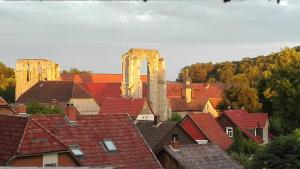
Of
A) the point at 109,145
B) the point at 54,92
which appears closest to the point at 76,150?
the point at 109,145

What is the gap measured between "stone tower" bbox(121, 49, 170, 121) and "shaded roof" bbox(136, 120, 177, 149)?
1649 inches

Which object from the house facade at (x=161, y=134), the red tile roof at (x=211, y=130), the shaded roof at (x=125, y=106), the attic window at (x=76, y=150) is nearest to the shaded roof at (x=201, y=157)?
the house facade at (x=161, y=134)

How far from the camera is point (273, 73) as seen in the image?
51812 mm

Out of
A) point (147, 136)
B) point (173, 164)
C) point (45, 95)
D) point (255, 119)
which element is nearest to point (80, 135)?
point (173, 164)

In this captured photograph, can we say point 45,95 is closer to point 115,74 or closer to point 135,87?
point 135,87

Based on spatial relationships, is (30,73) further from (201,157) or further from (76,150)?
(76,150)

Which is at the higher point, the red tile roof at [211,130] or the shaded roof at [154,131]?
the shaded roof at [154,131]

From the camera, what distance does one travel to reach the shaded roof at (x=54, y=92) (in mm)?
81312

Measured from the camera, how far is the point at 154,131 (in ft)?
111

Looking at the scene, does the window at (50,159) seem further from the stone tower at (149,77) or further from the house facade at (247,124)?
the stone tower at (149,77)

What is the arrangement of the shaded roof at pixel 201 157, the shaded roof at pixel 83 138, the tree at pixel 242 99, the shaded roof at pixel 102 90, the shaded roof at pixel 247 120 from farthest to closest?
the shaded roof at pixel 102 90 → the tree at pixel 242 99 → the shaded roof at pixel 247 120 → the shaded roof at pixel 201 157 → the shaded roof at pixel 83 138

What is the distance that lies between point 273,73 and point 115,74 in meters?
61.3

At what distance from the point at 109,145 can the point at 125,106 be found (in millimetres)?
37761

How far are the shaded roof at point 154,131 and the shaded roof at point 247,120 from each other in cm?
1793
